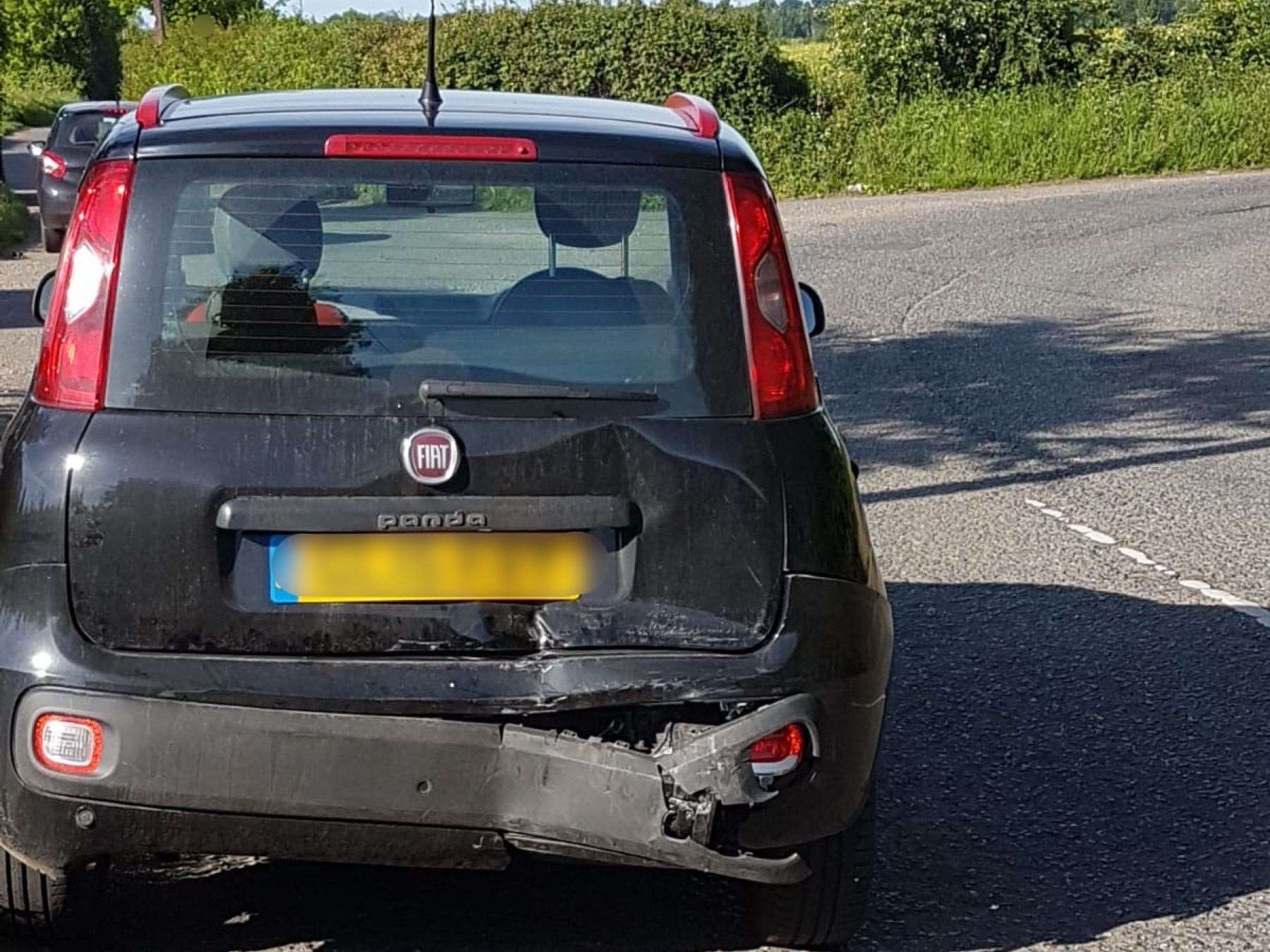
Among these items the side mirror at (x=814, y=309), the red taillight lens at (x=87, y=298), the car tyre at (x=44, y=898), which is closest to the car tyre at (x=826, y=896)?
the car tyre at (x=44, y=898)

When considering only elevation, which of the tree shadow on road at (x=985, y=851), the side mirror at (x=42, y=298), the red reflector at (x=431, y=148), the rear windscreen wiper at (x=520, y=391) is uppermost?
the red reflector at (x=431, y=148)

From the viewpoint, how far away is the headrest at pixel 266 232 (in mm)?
3689

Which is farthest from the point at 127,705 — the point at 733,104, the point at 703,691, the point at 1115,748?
the point at 733,104

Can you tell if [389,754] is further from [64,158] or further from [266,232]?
[64,158]

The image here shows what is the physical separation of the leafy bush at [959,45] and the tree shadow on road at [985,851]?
84.8 ft

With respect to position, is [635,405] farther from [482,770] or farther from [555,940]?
[555,940]

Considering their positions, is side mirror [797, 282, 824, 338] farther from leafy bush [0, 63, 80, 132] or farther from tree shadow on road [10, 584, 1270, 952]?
leafy bush [0, 63, 80, 132]

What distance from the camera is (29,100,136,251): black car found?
2158cm

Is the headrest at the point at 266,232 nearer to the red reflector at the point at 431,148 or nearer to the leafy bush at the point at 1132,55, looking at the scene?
the red reflector at the point at 431,148

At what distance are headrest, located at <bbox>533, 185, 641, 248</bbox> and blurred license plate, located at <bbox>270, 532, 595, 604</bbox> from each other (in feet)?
1.94

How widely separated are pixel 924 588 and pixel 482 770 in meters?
3.94

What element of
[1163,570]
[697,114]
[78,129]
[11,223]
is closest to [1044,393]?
[1163,570]

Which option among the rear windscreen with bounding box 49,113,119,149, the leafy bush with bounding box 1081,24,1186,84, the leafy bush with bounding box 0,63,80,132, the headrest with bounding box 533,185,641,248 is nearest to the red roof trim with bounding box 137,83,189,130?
the headrest with bounding box 533,185,641,248

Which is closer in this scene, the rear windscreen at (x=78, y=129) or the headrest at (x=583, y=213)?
the headrest at (x=583, y=213)
